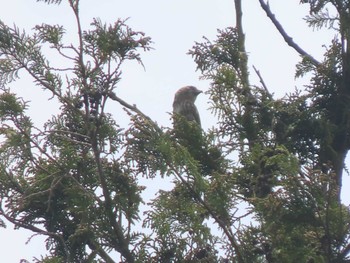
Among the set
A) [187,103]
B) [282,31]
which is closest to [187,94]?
[187,103]

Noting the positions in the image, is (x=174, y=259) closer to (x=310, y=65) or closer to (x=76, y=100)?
(x=76, y=100)

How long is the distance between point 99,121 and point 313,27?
7.92ft

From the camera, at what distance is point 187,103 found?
39.2ft

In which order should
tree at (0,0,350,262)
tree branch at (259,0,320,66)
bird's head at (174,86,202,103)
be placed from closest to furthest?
1. tree at (0,0,350,262)
2. tree branch at (259,0,320,66)
3. bird's head at (174,86,202,103)

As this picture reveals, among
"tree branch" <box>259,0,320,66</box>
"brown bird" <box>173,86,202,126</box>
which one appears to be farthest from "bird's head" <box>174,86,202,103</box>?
"tree branch" <box>259,0,320,66</box>

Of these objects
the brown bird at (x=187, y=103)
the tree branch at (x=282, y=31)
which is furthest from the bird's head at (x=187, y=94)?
the tree branch at (x=282, y=31)

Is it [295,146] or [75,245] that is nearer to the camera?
[75,245]

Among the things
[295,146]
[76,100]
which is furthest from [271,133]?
[76,100]

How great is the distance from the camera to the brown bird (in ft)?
38.4

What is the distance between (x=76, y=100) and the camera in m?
5.59

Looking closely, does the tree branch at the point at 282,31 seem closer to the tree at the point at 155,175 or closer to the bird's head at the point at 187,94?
the tree at the point at 155,175

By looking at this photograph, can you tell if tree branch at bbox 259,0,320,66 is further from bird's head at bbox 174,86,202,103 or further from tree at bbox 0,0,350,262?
bird's head at bbox 174,86,202,103

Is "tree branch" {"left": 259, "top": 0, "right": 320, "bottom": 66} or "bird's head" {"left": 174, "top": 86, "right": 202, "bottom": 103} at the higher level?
"bird's head" {"left": 174, "top": 86, "right": 202, "bottom": 103}

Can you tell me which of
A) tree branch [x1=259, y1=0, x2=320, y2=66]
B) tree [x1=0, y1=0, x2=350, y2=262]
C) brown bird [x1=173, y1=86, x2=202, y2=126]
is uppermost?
brown bird [x1=173, y1=86, x2=202, y2=126]
